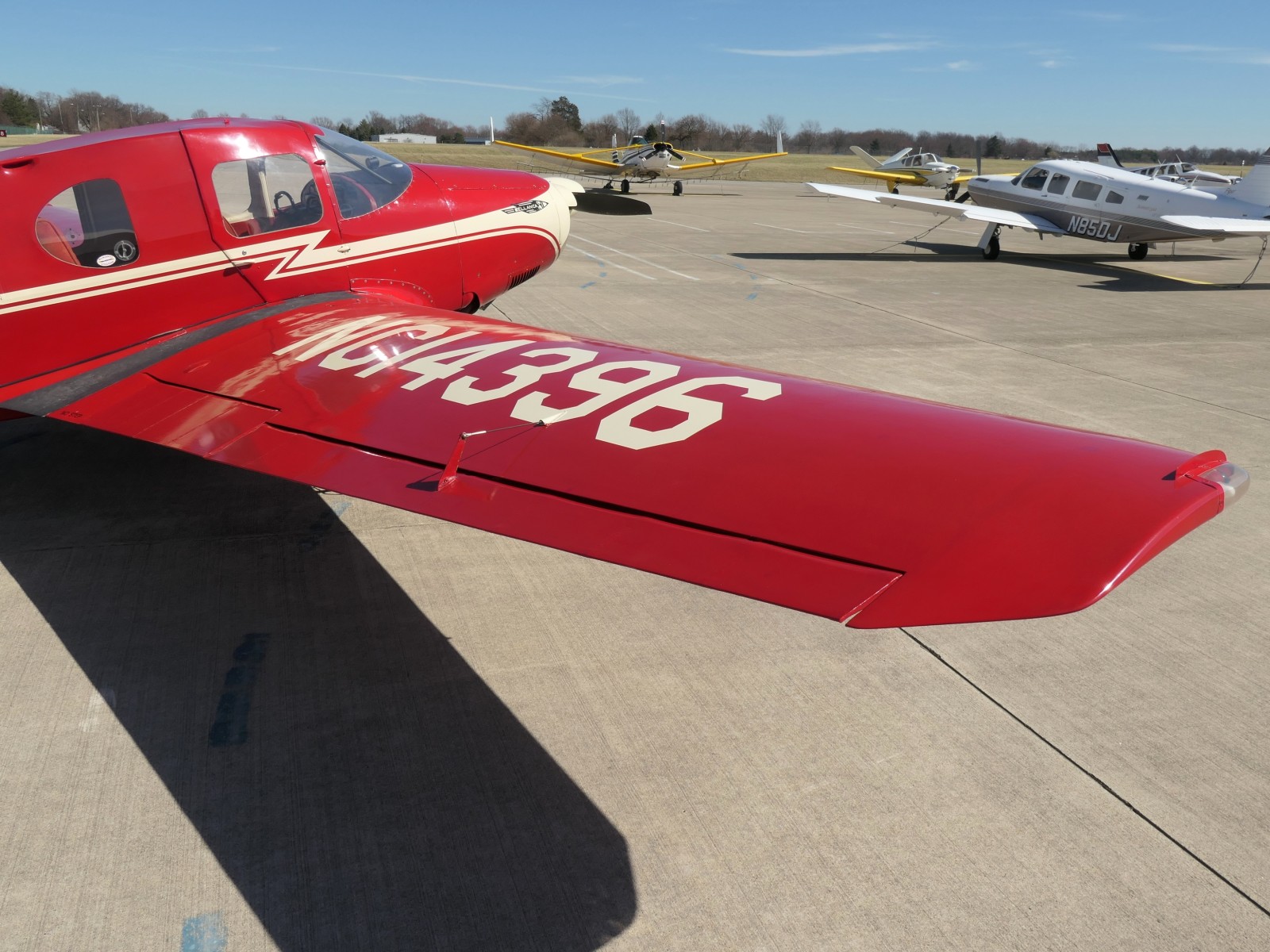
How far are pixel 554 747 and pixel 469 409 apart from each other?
132cm

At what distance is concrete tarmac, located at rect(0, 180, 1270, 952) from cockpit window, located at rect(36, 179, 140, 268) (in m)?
1.45

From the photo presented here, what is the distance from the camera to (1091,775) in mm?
3408

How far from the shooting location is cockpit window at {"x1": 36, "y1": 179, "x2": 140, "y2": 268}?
4949 mm

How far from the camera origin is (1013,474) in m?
2.48

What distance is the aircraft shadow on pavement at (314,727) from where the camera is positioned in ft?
9.13

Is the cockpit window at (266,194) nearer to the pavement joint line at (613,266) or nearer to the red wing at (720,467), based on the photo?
the red wing at (720,467)

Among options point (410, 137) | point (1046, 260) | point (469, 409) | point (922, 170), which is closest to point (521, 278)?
point (469, 409)

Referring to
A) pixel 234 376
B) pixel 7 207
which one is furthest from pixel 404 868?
pixel 7 207

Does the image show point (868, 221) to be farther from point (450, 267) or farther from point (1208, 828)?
point (1208, 828)

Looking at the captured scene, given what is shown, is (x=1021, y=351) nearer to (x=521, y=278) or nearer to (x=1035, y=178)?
(x=521, y=278)

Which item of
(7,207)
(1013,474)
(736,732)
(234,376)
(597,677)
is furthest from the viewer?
(7,207)

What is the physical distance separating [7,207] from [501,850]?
4287 millimetres

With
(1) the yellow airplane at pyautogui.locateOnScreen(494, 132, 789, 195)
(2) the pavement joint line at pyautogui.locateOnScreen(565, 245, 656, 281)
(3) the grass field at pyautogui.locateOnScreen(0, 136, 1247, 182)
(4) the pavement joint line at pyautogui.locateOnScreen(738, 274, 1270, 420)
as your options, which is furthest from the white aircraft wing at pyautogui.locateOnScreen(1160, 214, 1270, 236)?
(3) the grass field at pyautogui.locateOnScreen(0, 136, 1247, 182)

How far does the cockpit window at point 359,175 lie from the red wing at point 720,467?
219 cm
